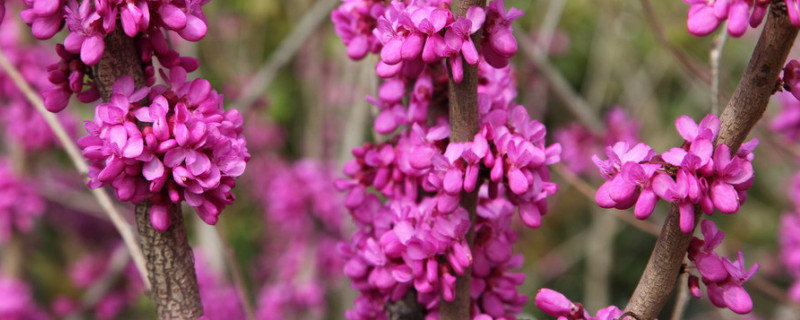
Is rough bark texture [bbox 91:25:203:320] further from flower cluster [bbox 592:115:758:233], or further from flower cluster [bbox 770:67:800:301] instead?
flower cluster [bbox 770:67:800:301]

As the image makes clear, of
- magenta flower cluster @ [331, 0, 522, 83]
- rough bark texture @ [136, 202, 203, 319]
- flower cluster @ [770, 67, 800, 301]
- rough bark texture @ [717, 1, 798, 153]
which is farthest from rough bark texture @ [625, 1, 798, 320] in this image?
flower cluster @ [770, 67, 800, 301]

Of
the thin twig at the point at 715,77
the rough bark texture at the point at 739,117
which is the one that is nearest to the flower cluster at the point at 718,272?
the rough bark texture at the point at 739,117

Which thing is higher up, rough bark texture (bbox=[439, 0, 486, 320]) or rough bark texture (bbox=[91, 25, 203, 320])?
rough bark texture (bbox=[439, 0, 486, 320])

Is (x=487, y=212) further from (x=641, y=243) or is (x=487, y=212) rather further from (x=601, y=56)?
(x=641, y=243)

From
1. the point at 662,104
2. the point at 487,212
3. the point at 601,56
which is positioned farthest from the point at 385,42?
the point at 662,104

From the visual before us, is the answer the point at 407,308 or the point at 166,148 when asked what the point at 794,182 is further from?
the point at 166,148

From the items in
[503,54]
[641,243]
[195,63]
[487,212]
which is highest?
[503,54]
